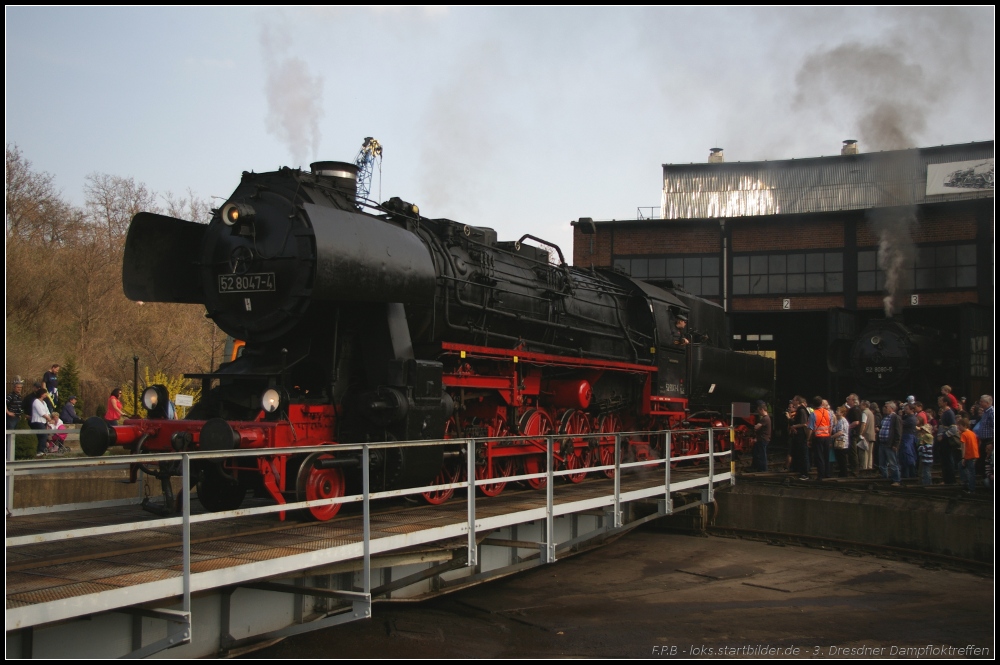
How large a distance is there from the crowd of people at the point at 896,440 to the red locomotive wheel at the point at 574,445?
194 inches

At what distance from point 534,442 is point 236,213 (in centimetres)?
533

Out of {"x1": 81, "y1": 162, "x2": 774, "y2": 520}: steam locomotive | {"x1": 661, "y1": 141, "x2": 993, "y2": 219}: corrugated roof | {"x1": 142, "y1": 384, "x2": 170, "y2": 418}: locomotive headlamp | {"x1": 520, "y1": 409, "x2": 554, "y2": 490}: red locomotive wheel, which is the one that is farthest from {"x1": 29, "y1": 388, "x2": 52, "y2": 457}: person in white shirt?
{"x1": 661, "y1": 141, "x2": 993, "y2": 219}: corrugated roof

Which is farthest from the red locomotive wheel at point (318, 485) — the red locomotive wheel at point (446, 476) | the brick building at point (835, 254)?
the brick building at point (835, 254)

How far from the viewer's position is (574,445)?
1386cm

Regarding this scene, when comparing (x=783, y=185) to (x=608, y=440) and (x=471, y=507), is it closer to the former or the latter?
(x=608, y=440)

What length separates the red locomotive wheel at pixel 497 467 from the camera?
37.2ft

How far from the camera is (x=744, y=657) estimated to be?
28.6 feet

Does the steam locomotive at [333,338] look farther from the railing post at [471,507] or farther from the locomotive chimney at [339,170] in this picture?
the railing post at [471,507]

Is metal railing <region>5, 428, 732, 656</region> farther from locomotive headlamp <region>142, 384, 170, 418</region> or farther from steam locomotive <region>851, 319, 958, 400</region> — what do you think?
steam locomotive <region>851, 319, 958, 400</region>

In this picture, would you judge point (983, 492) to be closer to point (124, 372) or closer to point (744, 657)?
point (744, 657)

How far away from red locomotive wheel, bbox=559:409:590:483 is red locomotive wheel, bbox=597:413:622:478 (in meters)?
0.38

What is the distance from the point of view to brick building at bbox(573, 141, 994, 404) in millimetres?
26531

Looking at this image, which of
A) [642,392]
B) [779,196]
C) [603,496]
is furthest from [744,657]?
[779,196]

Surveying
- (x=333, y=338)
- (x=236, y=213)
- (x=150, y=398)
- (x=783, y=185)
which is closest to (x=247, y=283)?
(x=236, y=213)
